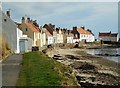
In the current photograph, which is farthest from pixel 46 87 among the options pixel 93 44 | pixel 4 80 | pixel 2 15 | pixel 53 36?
pixel 93 44

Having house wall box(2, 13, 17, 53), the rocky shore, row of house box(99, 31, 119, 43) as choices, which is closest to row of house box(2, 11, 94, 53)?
house wall box(2, 13, 17, 53)

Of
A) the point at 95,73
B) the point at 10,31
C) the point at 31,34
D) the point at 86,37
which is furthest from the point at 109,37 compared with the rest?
the point at 95,73

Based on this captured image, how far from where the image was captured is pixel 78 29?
413ft

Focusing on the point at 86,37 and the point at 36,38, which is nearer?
the point at 36,38

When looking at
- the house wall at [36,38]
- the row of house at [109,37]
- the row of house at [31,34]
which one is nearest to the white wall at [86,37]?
the row of house at [31,34]

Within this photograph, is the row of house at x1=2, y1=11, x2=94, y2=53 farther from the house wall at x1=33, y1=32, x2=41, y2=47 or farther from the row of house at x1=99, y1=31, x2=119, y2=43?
the row of house at x1=99, y1=31, x2=119, y2=43

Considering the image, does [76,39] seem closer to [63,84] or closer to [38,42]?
[38,42]

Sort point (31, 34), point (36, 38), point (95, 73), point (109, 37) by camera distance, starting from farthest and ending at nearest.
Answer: point (109, 37)
point (36, 38)
point (31, 34)
point (95, 73)

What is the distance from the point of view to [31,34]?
224ft

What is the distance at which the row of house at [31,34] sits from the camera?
4406cm

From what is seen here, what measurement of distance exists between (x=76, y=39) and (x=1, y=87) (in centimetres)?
11177

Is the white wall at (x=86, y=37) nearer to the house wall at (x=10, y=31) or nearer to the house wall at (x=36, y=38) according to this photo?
the house wall at (x=36, y=38)

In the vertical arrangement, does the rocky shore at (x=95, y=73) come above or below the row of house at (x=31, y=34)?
below

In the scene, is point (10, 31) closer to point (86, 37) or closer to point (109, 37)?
point (86, 37)
